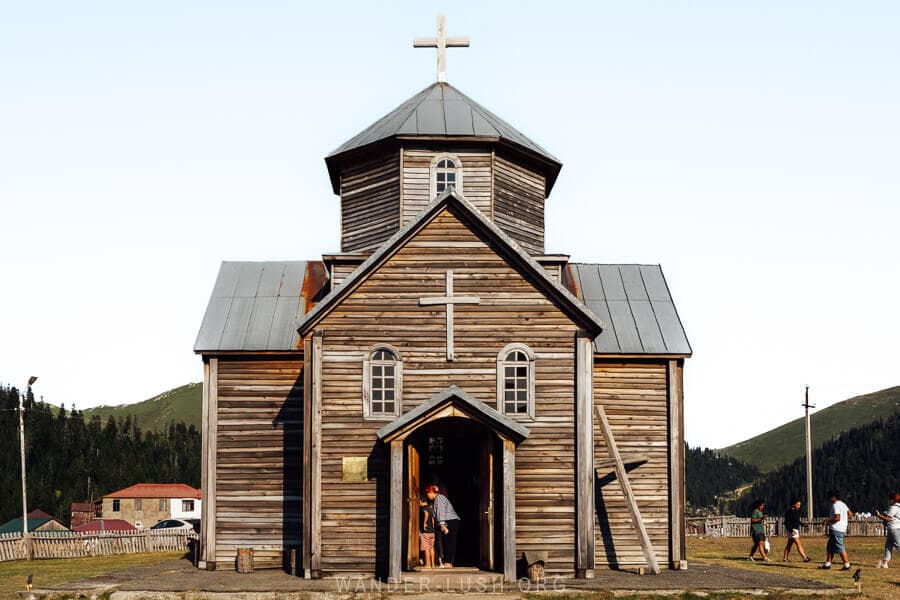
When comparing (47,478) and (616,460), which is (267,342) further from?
(47,478)

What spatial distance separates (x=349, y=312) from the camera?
75.5 feet

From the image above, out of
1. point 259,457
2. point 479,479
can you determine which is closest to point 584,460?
point 479,479

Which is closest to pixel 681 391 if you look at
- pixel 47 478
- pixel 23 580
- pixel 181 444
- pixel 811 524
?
pixel 23 580

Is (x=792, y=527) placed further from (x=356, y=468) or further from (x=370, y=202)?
(x=370, y=202)

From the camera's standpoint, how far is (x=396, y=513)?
71.7 ft

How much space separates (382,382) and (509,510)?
3783mm

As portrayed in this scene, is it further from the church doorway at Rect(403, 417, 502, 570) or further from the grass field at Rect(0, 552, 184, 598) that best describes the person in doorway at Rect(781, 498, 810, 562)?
the grass field at Rect(0, 552, 184, 598)

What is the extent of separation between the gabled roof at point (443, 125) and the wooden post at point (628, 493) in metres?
7.30

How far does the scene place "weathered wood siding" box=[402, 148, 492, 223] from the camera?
27344 millimetres

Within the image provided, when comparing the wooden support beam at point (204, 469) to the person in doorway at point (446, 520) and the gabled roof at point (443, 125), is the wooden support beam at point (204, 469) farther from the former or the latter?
the gabled roof at point (443, 125)

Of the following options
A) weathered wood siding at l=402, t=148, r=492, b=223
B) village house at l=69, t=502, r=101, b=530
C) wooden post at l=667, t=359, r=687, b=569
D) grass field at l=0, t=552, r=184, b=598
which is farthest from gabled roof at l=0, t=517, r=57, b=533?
wooden post at l=667, t=359, r=687, b=569

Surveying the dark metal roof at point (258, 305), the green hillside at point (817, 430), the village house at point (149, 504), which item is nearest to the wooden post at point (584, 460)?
the dark metal roof at point (258, 305)

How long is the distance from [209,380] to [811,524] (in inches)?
1464

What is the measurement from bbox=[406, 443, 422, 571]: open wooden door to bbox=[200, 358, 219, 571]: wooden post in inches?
217
